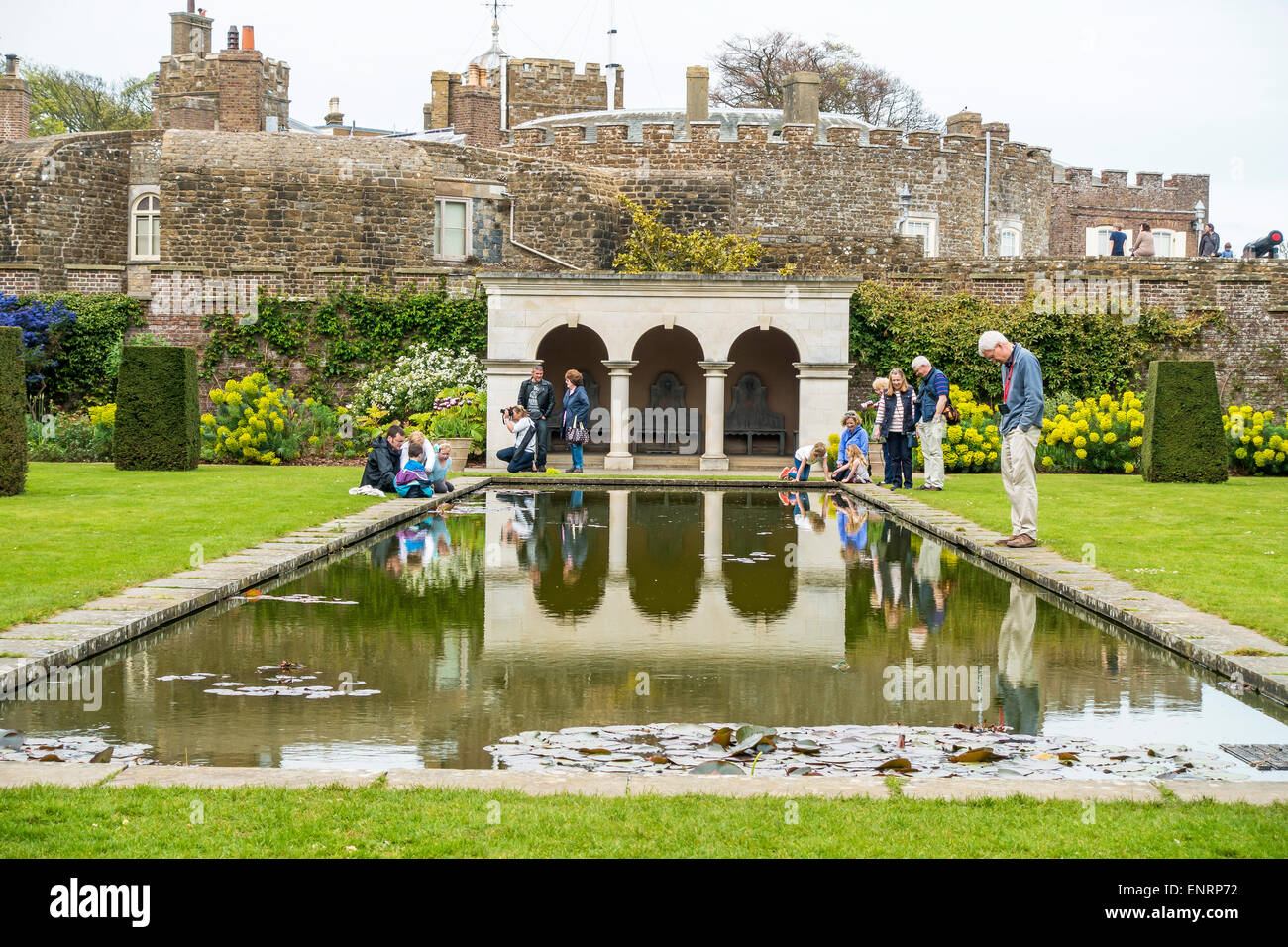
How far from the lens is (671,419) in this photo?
26656mm

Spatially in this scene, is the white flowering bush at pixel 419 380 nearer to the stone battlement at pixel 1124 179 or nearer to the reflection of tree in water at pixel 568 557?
the reflection of tree in water at pixel 568 557

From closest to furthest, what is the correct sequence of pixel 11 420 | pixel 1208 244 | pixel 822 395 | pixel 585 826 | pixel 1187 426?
pixel 585 826 → pixel 11 420 → pixel 1187 426 → pixel 822 395 → pixel 1208 244

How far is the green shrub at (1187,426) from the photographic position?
1967cm

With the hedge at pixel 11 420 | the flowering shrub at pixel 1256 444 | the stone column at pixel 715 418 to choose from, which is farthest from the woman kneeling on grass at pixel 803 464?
the hedge at pixel 11 420

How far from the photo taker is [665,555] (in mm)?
11492

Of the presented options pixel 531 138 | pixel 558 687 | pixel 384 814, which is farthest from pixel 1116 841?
pixel 531 138

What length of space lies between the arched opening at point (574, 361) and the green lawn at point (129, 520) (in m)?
7.00

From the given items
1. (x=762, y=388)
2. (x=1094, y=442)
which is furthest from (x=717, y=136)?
(x=1094, y=442)

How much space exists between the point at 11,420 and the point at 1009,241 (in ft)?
101

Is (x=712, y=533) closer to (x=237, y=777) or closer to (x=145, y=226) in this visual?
(x=237, y=777)

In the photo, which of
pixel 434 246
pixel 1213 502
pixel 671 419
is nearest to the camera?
pixel 1213 502

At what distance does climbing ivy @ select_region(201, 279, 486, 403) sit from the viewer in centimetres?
2714
